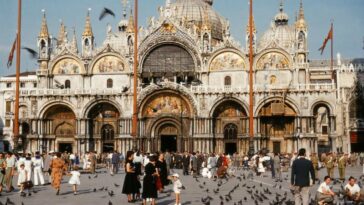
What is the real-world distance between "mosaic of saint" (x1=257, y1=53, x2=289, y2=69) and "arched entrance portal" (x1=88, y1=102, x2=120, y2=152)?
14.9 m

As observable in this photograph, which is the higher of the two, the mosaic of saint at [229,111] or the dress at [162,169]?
the mosaic of saint at [229,111]

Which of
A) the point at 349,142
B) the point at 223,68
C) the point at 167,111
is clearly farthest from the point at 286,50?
the point at 349,142

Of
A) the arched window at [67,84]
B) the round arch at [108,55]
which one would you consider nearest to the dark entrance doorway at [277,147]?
the round arch at [108,55]

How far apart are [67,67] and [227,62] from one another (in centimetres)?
1636

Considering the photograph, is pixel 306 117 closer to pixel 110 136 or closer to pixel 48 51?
pixel 110 136

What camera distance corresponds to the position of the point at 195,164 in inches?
1286

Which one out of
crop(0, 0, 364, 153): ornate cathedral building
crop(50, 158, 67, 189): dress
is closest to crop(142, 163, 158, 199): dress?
crop(50, 158, 67, 189): dress

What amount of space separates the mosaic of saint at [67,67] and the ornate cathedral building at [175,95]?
102mm

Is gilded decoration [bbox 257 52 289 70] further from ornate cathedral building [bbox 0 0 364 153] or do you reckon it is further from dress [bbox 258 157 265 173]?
dress [bbox 258 157 265 173]

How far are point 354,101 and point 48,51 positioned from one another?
40580 mm

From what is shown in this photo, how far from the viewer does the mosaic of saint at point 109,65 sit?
185 ft

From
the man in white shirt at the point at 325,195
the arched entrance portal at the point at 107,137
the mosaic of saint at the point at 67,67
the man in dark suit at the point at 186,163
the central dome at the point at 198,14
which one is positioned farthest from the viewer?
the central dome at the point at 198,14

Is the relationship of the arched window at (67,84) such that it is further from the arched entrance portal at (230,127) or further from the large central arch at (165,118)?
the arched entrance portal at (230,127)

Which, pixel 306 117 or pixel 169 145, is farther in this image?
pixel 169 145
